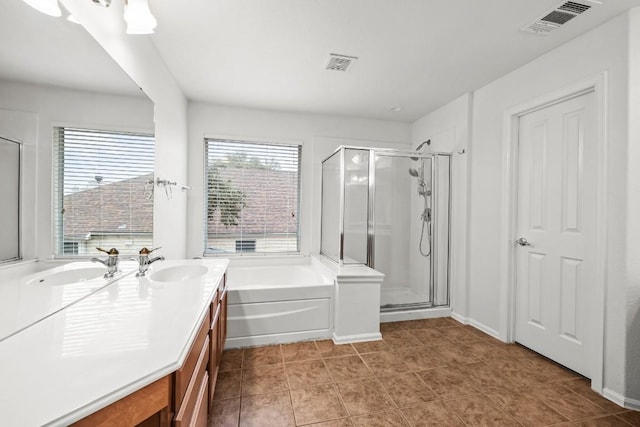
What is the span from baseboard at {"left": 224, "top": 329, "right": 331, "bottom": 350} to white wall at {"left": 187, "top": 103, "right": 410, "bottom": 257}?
48.2 inches

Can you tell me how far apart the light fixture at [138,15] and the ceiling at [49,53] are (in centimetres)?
24

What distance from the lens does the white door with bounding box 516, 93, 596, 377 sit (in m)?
2.12

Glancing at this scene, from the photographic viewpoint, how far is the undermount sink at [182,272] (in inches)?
79.4

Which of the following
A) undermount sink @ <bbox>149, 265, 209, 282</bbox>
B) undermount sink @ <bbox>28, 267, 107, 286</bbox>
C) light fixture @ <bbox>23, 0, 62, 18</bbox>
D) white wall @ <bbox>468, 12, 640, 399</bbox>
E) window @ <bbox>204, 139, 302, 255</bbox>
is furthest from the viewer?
window @ <bbox>204, 139, 302, 255</bbox>

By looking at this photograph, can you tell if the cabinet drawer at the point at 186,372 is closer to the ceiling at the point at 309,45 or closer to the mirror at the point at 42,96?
the mirror at the point at 42,96

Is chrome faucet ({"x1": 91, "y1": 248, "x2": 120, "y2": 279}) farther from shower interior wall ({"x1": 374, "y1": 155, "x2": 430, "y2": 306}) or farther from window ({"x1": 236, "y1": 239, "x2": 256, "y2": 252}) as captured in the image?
shower interior wall ({"x1": 374, "y1": 155, "x2": 430, "y2": 306})

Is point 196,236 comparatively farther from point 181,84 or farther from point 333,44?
point 333,44

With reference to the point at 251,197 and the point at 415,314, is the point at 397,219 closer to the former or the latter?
the point at 415,314

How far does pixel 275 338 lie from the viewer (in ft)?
8.71

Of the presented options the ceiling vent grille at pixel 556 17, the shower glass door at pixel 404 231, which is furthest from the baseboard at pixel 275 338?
the ceiling vent grille at pixel 556 17

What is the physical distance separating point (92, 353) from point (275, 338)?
1985 millimetres

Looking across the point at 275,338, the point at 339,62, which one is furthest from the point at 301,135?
the point at 275,338

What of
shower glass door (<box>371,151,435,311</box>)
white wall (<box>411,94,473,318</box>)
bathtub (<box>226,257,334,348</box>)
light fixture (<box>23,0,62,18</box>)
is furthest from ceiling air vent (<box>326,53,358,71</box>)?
bathtub (<box>226,257,334,348</box>)

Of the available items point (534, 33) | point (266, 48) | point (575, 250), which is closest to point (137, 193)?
Result: point (266, 48)
